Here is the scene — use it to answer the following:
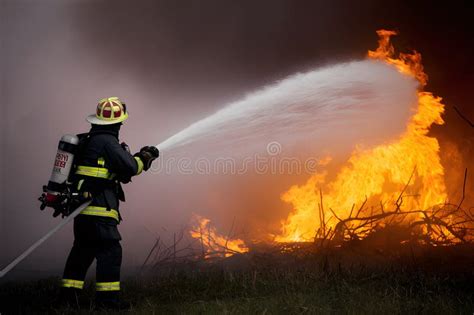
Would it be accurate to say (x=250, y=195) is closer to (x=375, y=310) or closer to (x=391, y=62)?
(x=391, y=62)

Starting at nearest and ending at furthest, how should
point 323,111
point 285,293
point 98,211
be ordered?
point 98,211, point 285,293, point 323,111

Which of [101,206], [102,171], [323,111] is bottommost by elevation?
[101,206]

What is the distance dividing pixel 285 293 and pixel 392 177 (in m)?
5.03

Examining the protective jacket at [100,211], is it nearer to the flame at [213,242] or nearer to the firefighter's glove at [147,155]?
the firefighter's glove at [147,155]

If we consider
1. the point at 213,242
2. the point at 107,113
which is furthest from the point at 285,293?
the point at 213,242

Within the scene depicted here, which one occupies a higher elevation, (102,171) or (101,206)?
(102,171)

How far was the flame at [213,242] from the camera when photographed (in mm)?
10930

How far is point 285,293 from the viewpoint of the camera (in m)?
7.24

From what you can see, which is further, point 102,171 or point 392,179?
point 392,179

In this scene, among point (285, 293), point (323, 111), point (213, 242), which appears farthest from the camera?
point (323, 111)

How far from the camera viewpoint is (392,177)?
37.8 ft

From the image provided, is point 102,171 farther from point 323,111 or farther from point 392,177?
point 323,111

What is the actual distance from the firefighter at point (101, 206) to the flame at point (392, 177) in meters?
4.85

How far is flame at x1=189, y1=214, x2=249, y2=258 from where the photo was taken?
430 inches
